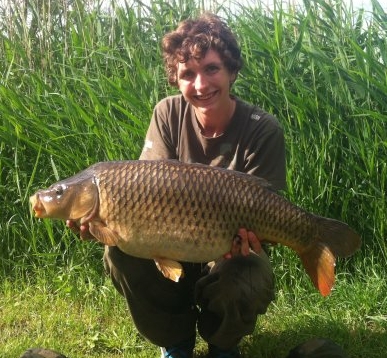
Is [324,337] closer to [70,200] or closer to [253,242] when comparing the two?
[253,242]

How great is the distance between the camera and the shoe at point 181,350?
2494mm

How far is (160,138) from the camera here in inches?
101

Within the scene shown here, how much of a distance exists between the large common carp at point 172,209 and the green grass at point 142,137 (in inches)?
26.2

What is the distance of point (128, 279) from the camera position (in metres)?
2.36

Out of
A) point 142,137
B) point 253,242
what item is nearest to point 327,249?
point 253,242

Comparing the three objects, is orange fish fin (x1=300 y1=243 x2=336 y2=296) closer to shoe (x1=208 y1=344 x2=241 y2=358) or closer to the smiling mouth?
shoe (x1=208 y1=344 x2=241 y2=358)

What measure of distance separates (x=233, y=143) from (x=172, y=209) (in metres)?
0.50

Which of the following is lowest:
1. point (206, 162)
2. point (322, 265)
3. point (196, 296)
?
point (196, 296)

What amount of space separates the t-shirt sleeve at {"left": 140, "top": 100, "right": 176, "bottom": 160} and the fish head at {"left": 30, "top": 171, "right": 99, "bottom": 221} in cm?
49

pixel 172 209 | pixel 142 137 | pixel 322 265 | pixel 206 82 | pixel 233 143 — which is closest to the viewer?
pixel 172 209

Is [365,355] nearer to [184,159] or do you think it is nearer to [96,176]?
[184,159]

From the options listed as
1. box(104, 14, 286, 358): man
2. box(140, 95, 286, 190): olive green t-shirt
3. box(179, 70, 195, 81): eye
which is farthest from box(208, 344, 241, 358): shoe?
box(179, 70, 195, 81): eye

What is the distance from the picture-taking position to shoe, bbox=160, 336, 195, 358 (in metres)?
2.49

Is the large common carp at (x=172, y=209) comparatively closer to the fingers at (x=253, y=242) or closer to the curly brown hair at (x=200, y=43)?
the fingers at (x=253, y=242)
